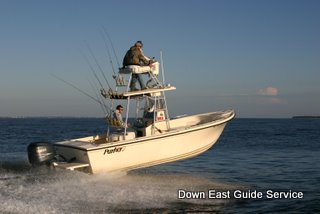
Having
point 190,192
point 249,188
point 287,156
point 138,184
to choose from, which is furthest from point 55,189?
point 287,156

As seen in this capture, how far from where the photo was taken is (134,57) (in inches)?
615

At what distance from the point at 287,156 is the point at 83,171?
14975 mm

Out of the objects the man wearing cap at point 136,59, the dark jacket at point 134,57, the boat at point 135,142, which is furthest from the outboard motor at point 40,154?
the dark jacket at point 134,57

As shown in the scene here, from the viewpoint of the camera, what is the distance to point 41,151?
1436 centimetres

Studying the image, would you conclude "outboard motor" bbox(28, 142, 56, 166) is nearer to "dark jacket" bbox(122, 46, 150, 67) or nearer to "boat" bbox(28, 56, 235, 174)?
"boat" bbox(28, 56, 235, 174)

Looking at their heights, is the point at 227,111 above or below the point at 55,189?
above

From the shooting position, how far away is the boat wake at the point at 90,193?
10938mm

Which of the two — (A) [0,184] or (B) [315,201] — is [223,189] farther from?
(A) [0,184]

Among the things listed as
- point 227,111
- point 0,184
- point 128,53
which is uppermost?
point 128,53

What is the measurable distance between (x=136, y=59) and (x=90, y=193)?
5.21 metres

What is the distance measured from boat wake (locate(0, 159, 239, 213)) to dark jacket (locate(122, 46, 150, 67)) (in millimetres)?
3830

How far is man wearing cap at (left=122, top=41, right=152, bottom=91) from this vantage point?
15.6m

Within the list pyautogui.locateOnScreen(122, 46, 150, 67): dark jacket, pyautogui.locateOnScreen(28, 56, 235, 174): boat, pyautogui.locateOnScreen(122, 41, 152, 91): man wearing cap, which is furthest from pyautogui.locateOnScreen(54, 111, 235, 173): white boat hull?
pyautogui.locateOnScreen(122, 46, 150, 67): dark jacket

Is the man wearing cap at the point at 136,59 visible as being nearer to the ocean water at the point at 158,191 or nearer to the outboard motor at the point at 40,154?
the ocean water at the point at 158,191
